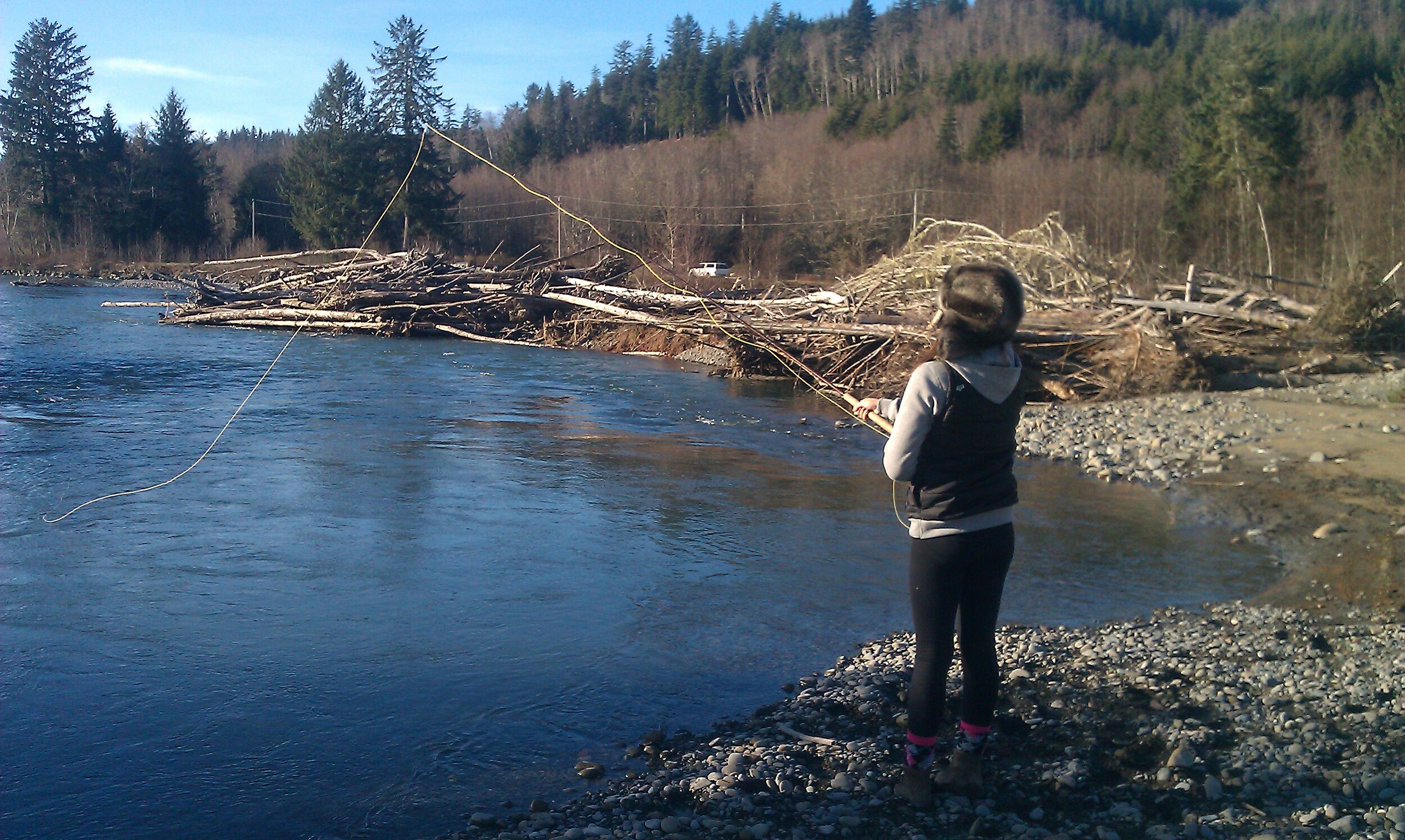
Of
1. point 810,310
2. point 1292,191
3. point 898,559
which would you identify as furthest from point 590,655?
point 1292,191

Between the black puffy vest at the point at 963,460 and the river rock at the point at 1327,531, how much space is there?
240 inches

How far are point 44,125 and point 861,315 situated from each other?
56835 millimetres

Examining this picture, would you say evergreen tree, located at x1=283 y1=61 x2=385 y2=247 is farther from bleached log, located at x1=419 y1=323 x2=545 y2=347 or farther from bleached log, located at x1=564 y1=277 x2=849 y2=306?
bleached log, located at x1=564 y1=277 x2=849 y2=306

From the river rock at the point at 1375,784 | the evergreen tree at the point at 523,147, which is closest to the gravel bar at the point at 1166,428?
the river rock at the point at 1375,784

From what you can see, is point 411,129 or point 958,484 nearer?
point 958,484

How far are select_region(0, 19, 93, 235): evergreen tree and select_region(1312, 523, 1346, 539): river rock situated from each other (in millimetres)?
64887

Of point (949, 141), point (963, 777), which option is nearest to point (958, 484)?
point (963, 777)

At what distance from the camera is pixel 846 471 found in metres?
11.8

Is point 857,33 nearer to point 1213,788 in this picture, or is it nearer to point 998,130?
point 998,130

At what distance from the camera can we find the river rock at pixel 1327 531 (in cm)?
845

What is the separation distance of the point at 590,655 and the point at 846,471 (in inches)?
250

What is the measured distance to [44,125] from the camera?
2245 inches

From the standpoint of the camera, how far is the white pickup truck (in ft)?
129

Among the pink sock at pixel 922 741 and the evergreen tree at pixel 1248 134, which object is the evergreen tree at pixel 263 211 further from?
the pink sock at pixel 922 741
